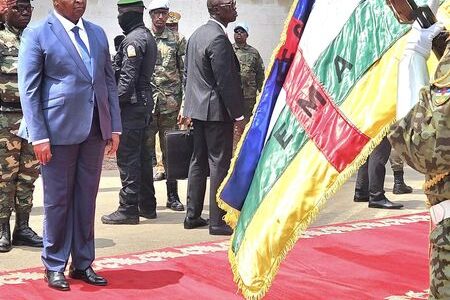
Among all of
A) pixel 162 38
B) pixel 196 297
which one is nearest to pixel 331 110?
pixel 196 297

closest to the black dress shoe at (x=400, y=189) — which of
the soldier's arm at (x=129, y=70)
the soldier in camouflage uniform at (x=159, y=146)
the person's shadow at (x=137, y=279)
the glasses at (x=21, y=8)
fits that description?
the soldier in camouflage uniform at (x=159, y=146)

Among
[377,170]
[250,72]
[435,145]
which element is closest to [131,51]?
[377,170]


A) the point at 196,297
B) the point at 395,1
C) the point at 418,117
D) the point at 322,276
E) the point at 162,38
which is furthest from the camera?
the point at 162,38

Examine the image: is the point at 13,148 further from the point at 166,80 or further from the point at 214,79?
the point at 166,80

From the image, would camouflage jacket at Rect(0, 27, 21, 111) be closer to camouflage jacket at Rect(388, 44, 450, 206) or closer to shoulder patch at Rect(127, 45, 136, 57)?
shoulder patch at Rect(127, 45, 136, 57)

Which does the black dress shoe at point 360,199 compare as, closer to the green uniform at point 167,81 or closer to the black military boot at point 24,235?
the green uniform at point 167,81

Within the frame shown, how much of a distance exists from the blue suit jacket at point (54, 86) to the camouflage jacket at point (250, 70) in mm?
5490

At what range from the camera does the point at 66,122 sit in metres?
4.27

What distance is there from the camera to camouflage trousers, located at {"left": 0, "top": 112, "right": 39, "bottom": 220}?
17.5 ft

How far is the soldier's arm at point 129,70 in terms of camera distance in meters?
6.27

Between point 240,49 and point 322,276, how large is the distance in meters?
5.82

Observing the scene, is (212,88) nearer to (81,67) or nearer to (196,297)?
(81,67)

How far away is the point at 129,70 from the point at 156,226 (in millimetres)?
1373

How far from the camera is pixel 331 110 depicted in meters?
2.71
